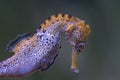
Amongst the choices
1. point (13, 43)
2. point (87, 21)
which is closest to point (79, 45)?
point (13, 43)

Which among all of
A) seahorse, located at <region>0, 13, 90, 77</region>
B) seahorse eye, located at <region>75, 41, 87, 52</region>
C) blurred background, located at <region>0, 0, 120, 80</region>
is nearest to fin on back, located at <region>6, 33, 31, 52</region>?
seahorse, located at <region>0, 13, 90, 77</region>

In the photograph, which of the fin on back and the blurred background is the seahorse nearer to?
the fin on back

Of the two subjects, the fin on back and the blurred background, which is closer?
the fin on back

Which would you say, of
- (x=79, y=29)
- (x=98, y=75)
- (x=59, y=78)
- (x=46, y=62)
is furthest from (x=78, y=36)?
(x=98, y=75)

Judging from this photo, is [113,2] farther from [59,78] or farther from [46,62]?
[46,62]

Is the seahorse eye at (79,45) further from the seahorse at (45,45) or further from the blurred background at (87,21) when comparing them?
the blurred background at (87,21)

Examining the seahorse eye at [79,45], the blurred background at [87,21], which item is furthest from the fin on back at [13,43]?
the blurred background at [87,21]
